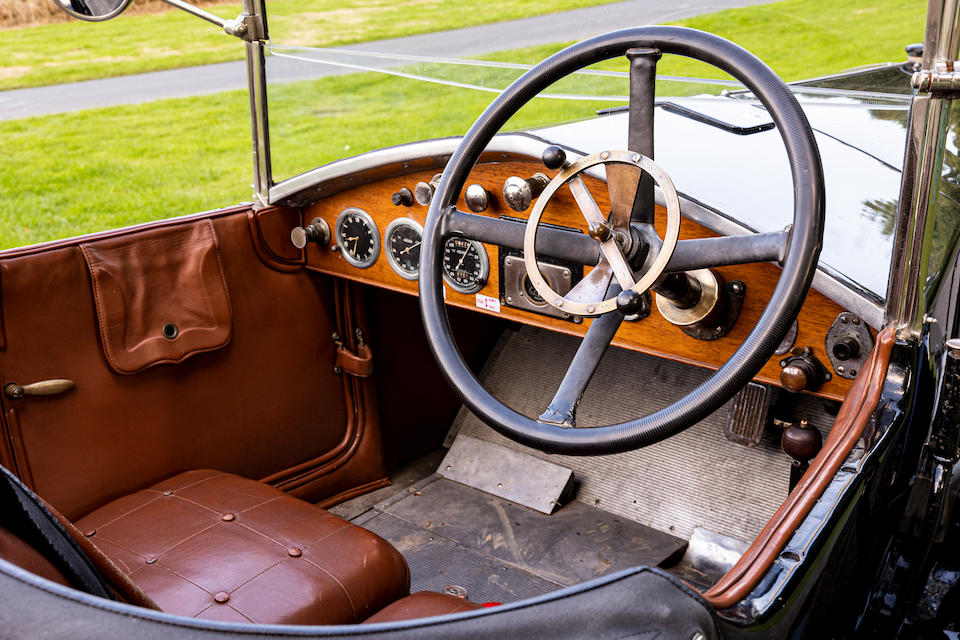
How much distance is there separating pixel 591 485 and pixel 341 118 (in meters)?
1.36

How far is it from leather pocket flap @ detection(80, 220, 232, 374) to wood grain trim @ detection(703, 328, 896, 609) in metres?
1.42

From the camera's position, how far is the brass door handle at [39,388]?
181 cm

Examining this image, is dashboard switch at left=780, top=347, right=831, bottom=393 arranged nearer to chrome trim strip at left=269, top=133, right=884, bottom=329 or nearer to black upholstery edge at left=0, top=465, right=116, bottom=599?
chrome trim strip at left=269, top=133, right=884, bottom=329

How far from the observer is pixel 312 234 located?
2381 mm

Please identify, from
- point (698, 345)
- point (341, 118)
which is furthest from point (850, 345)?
point (341, 118)

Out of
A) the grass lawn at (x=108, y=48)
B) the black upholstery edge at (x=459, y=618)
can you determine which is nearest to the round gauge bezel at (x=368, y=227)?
the black upholstery edge at (x=459, y=618)

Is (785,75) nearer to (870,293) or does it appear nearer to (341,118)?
(870,293)

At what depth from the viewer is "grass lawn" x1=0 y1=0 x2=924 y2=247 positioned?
6.88ft

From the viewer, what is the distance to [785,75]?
216 cm

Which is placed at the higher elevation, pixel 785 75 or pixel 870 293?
pixel 785 75

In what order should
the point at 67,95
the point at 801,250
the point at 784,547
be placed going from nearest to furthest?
1. the point at 784,547
2. the point at 801,250
3. the point at 67,95

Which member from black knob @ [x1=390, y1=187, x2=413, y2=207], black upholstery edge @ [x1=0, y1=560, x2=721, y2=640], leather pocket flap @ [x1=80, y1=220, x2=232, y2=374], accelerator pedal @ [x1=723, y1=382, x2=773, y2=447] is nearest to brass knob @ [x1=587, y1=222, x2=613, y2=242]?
black upholstery edge @ [x1=0, y1=560, x2=721, y2=640]

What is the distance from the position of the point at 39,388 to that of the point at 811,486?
1522 millimetres

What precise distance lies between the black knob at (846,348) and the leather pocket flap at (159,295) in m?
1.41
